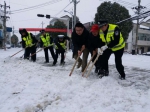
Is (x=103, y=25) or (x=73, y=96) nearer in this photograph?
(x=73, y=96)

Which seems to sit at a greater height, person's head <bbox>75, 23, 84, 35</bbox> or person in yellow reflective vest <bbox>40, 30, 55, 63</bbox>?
person's head <bbox>75, 23, 84, 35</bbox>

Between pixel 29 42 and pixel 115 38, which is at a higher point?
pixel 115 38

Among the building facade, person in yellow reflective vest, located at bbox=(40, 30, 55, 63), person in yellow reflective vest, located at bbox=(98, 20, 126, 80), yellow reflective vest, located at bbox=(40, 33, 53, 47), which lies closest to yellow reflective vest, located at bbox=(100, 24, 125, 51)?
person in yellow reflective vest, located at bbox=(98, 20, 126, 80)

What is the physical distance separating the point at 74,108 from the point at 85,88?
0.83m

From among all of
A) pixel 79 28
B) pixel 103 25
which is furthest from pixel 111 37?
pixel 79 28

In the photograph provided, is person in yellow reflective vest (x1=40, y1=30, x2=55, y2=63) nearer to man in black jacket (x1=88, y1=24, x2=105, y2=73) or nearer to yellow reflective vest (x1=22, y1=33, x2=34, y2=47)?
yellow reflective vest (x1=22, y1=33, x2=34, y2=47)

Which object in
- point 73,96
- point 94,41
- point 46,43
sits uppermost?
point 94,41

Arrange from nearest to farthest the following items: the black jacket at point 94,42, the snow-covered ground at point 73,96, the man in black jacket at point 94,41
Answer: the snow-covered ground at point 73,96
the man in black jacket at point 94,41
the black jacket at point 94,42

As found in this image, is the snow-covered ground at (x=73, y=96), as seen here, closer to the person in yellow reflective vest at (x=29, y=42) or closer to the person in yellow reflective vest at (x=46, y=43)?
the person in yellow reflective vest at (x=46, y=43)

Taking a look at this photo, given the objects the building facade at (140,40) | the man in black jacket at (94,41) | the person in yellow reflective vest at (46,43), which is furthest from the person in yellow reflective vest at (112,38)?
the building facade at (140,40)

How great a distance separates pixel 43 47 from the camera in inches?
314

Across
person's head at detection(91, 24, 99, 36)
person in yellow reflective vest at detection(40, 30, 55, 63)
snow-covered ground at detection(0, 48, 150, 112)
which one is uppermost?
person's head at detection(91, 24, 99, 36)

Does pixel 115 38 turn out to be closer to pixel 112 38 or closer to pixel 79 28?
pixel 112 38

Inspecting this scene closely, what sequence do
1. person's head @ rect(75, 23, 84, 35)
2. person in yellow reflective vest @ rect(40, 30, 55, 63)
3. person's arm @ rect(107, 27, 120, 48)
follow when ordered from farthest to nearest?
person in yellow reflective vest @ rect(40, 30, 55, 63) < person's head @ rect(75, 23, 84, 35) < person's arm @ rect(107, 27, 120, 48)
